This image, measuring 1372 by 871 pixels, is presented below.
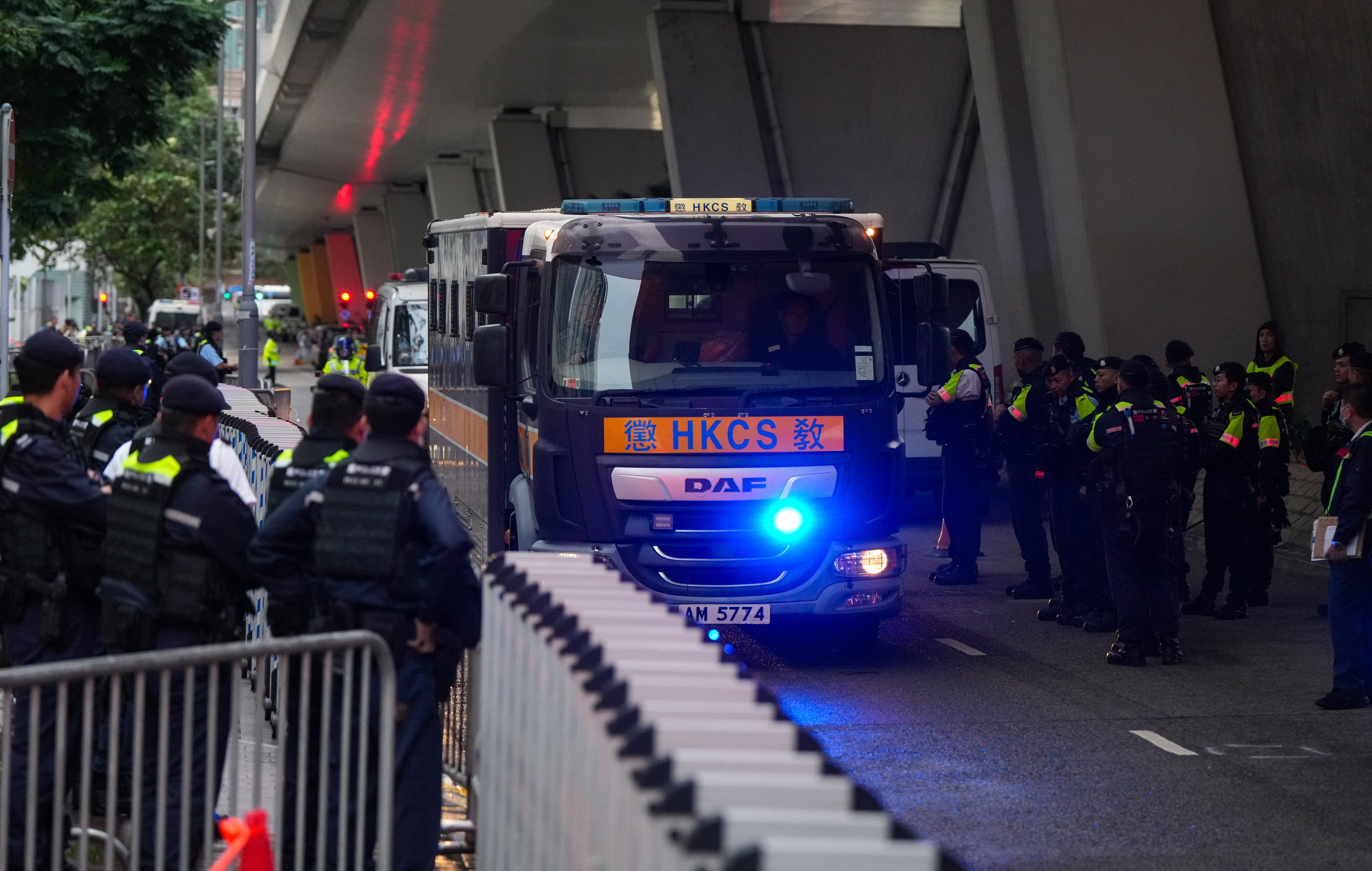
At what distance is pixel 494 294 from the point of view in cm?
1023

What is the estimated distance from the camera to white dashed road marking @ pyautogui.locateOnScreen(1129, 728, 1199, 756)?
26.3ft

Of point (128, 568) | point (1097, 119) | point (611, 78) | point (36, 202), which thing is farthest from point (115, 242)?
point (128, 568)

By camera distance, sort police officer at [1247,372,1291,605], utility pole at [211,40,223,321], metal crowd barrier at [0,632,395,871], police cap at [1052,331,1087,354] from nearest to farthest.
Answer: metal crowd barrier at [0,632,395,871]
police officer at [1247,372,1291,605]
police cap at [1052,331,1087,354]
utility pole at [211,40,223,321]

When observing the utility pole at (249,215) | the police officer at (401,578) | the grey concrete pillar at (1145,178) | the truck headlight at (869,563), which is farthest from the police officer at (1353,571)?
the utility pole at (249,215)

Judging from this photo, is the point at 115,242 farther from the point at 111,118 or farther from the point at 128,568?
the point at 128,568

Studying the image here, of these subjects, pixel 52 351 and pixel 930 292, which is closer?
pixel 52 351

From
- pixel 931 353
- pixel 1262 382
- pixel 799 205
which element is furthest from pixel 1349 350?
pixel 799 205

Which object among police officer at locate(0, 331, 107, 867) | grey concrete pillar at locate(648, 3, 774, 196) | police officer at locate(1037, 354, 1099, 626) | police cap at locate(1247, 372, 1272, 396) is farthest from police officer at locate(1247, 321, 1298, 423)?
grey concrete pillar at locate(648, 3, 774, 196)

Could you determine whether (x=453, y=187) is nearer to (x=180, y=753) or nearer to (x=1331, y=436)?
(x=1331, y=436)

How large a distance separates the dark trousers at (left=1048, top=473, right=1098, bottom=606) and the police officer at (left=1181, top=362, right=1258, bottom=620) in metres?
0.90

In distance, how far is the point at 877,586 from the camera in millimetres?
10047

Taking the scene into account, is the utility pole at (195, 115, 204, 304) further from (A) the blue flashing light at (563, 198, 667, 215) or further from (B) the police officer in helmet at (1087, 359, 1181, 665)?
(B) the police officer in helmet at (1087, 359, 1181, 665)

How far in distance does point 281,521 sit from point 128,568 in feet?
1.84

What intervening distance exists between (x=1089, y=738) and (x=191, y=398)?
4903mm
